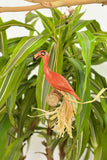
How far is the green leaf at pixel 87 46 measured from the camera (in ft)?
1.83

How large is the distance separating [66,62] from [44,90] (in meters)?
0.20

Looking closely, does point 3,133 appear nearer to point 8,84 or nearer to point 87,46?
point 8,84

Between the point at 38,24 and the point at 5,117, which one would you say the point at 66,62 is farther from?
the point at 38,24

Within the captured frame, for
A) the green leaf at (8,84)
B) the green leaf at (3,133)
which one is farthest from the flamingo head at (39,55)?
the green leaf at (3,133)

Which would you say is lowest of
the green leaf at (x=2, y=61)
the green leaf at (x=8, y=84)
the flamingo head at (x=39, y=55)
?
the flamingo head at (x=39, y=55)

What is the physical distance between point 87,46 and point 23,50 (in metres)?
0.17

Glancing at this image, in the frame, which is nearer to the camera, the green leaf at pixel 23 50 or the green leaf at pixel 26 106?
the green leaf at pixel 23 50

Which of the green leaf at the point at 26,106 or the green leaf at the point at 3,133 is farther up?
the green leaf at the point at 26,106

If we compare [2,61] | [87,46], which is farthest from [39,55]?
[2,61]

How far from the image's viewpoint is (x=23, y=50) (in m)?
0.64

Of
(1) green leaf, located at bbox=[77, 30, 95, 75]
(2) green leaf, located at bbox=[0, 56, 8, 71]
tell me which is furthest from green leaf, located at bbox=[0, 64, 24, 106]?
(1) green leaf, located at bbox=[77, 30, 95, 75]

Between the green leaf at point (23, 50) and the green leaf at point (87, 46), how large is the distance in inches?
4.6

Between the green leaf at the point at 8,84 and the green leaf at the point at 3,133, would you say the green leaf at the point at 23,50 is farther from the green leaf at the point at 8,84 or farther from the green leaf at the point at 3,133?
the green leaf at the point at 3,133

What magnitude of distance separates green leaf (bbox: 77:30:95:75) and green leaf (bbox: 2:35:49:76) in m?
0.12
